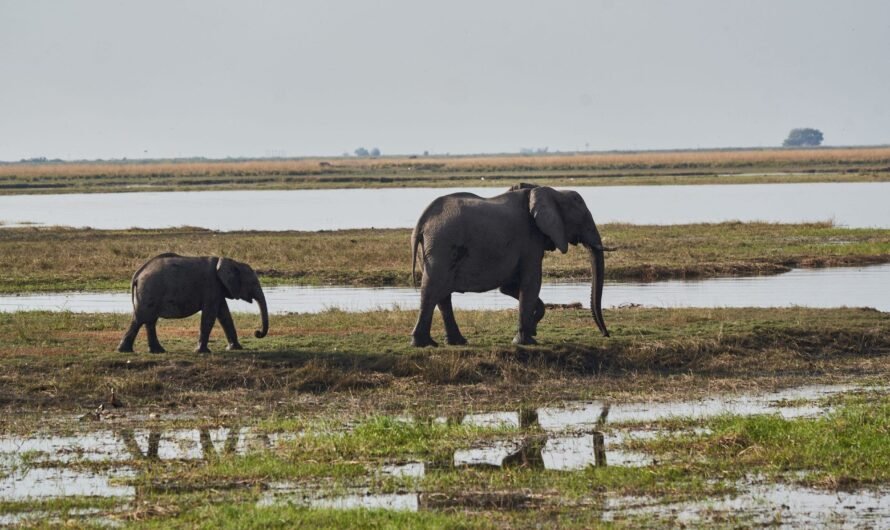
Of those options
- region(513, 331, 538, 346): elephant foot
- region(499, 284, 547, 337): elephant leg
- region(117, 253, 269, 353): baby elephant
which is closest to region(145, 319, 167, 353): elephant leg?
region(117, 253, 269, 353): baby elephant

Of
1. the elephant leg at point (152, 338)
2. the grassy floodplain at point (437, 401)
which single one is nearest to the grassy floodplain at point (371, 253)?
the grassy floodplain at point (437, 401)

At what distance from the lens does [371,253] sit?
1532 inches

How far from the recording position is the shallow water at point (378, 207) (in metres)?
56.2

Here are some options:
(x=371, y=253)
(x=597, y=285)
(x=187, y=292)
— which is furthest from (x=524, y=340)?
(x=371, y=253)

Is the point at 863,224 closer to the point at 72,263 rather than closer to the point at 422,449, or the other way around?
the point at 72,263

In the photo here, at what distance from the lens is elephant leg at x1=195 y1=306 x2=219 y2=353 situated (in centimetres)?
1936

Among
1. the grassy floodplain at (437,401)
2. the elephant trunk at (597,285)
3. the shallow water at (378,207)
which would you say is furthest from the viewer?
the shallow water at (378,207)

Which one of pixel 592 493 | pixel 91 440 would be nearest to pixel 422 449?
pixel 592 493

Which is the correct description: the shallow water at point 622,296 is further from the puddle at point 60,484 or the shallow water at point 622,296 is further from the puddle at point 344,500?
the puddle at point 344,500

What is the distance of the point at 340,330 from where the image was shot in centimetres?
2227

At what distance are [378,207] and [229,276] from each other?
5252 centimetres

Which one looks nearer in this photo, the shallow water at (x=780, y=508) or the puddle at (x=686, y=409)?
the shallow water at (x=780, y=508)

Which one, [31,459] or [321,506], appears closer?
[321,506]

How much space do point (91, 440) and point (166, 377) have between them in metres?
3.06
